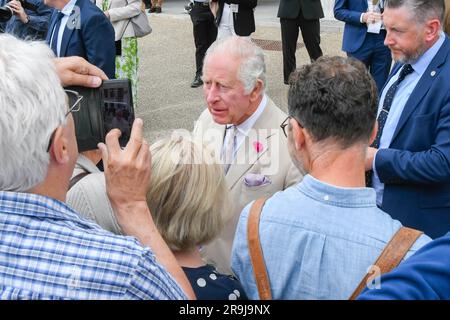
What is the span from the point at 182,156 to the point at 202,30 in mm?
5884

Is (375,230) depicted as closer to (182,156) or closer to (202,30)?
(182,156)

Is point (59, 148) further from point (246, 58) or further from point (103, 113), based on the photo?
point (246, 58)

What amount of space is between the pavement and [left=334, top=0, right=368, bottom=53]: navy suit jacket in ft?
4.70

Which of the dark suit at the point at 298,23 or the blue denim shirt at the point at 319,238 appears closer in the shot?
the blue denim shirt at the point at 319,238

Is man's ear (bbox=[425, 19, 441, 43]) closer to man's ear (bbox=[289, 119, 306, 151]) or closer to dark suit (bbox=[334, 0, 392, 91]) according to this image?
man's ear (bbox=[289, 119, 306, 151])

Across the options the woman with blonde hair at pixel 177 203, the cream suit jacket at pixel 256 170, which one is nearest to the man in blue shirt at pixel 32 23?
the cream suit jacket at pixel 256 170

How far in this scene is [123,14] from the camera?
565 cm

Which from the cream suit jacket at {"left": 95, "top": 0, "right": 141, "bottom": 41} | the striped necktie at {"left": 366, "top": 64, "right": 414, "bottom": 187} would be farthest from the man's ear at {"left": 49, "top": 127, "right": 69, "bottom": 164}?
the cream suit jacket at {"left": 95, "top": 0, "right": 141, "bottom": 41}

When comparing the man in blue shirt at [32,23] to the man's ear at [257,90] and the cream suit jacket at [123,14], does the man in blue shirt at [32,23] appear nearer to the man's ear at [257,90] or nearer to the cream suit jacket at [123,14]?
the cream suit jacket at [123,14]

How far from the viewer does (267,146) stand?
2648 millimetres

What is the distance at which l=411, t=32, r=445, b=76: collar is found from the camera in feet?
8.88

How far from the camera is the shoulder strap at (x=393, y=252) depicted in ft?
4.90

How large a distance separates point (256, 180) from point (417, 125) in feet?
2.57
